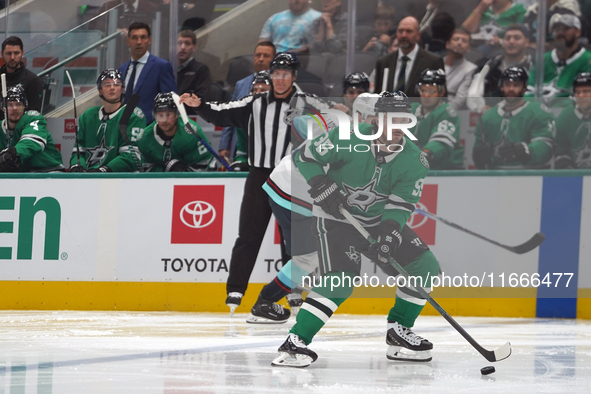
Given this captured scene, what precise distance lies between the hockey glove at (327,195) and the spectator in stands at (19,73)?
11.0 feet

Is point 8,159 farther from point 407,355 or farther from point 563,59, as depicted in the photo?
point 563,59

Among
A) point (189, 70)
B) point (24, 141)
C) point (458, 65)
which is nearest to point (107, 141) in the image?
point (24, 141)

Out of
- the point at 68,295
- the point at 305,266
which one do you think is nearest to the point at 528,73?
the point at 305,266

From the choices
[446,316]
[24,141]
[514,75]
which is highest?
[514,75]

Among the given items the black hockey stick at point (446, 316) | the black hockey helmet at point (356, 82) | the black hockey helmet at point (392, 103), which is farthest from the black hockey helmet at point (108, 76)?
the black hockey stick at point (446, 316)

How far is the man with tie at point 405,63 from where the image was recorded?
519cm

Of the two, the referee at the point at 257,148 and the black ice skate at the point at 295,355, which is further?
the referee at the point at 257,148

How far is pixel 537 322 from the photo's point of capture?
4648mm

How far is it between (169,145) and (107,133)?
18.7 inches

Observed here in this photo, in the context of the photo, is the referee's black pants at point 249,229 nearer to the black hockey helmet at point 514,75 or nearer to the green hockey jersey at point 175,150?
the green hockey jersey at point 175,150

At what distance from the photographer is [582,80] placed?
4.88m

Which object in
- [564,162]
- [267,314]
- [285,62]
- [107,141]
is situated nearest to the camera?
[267,314]

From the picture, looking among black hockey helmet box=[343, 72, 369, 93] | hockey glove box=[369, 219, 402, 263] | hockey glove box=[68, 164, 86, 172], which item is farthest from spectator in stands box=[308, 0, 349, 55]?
hockey glove box=[369, 219, 402, 263]

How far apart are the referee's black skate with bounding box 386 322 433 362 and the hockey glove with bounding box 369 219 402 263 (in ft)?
1.33
